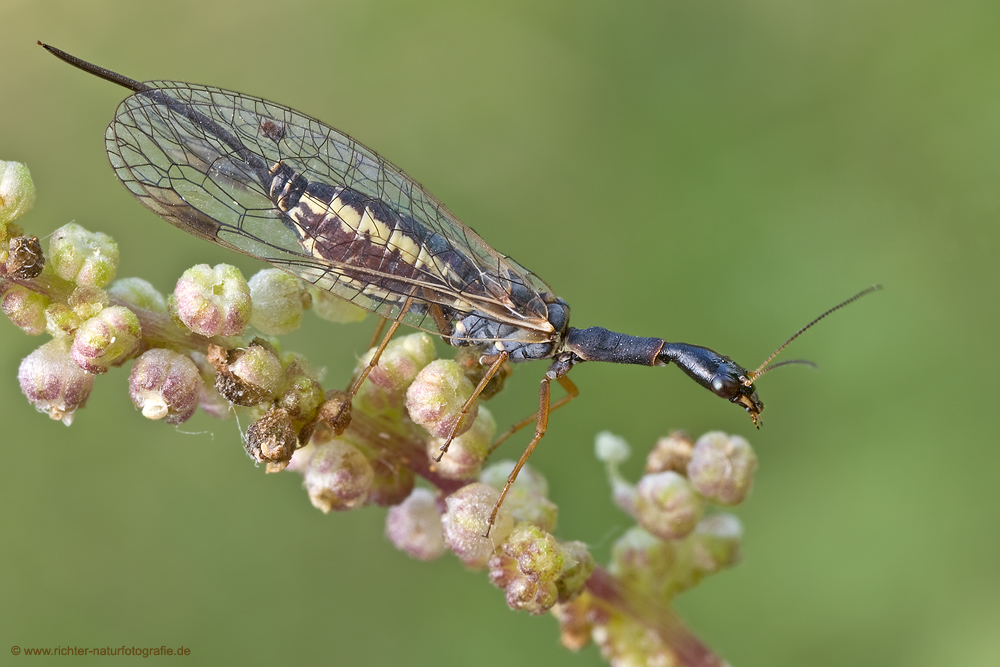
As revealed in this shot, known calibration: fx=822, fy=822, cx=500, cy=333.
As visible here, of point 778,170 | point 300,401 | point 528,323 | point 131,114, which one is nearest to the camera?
point 300,401

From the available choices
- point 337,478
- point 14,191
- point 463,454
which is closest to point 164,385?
point 337,478

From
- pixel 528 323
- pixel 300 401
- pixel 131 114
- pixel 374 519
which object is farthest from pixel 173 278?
pixel 300 401

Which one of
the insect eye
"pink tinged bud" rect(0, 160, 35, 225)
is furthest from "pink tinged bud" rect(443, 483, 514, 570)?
"pink tinged bud" rect(0, 160, 35, 225)

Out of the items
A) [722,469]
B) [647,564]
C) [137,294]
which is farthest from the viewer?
[647,564]

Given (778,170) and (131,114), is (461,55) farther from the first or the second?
(131,114)

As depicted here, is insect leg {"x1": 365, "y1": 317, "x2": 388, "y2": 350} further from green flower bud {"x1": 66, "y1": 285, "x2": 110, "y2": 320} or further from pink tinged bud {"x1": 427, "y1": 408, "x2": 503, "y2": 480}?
green flower bud {"x1": 66, "y1": 285, "x2": 110, "y2": 320}

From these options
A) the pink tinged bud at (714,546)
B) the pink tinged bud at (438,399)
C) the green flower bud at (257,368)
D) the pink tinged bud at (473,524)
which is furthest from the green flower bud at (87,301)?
the pink tinged bud at (714,546)

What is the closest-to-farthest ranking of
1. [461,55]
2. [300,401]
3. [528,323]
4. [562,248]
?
[300,401], [528,323], [562,248], [461,55]

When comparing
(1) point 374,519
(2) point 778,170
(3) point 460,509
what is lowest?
(1) point 374,519

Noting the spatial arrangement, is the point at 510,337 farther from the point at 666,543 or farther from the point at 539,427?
the point at 666,543
